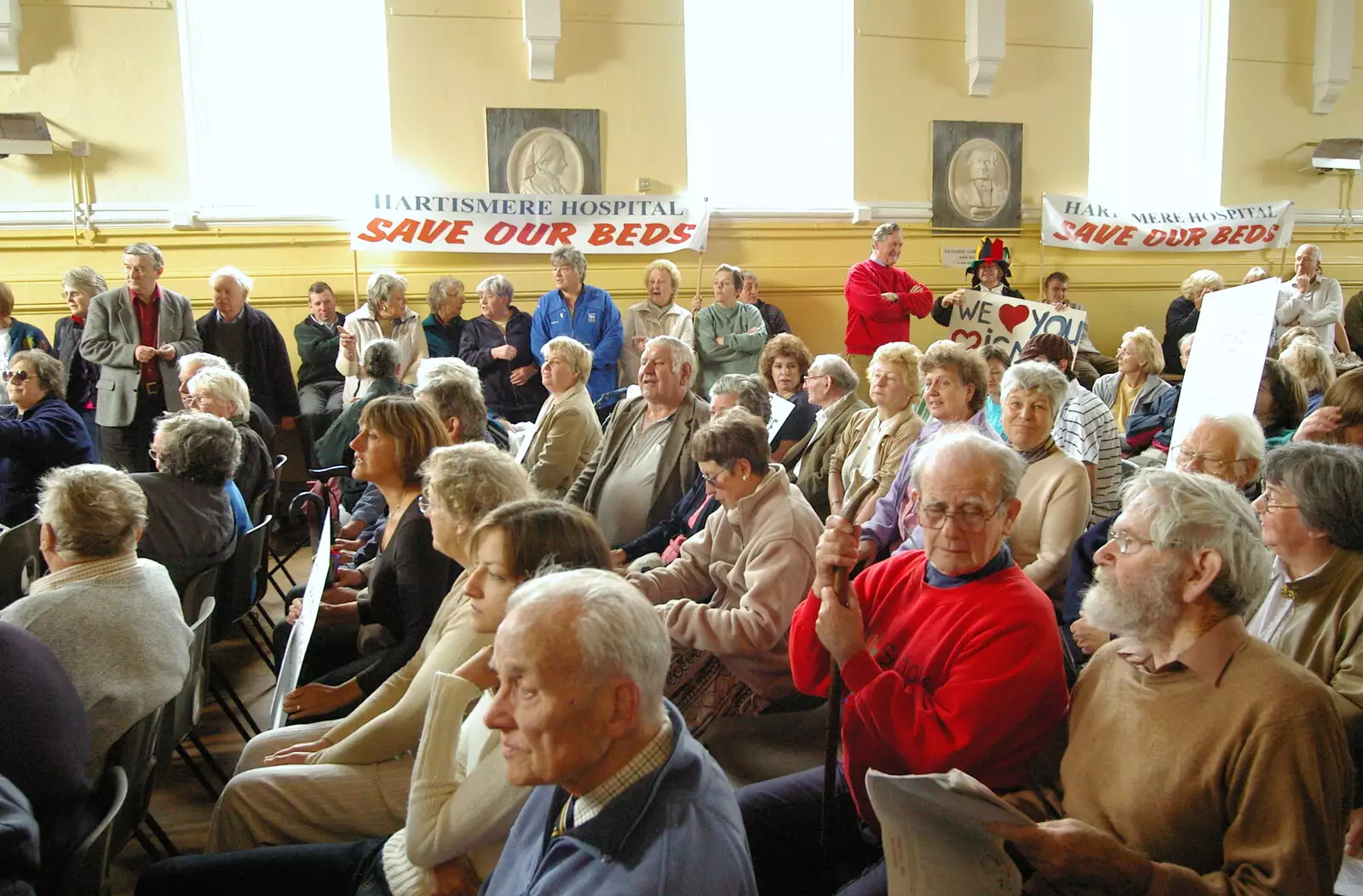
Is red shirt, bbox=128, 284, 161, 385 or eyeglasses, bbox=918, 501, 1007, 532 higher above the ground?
red shirt, bbox=128, 284, 161, 385

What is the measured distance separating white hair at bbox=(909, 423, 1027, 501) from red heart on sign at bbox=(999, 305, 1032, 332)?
505 cm

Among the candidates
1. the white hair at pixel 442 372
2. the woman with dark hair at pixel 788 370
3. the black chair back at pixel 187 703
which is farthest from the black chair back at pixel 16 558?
the woman with dark hair at pixel 788 370

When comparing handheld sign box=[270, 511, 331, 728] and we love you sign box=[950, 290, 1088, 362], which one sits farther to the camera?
we love you sign box=[950, 290, 1088, 362]

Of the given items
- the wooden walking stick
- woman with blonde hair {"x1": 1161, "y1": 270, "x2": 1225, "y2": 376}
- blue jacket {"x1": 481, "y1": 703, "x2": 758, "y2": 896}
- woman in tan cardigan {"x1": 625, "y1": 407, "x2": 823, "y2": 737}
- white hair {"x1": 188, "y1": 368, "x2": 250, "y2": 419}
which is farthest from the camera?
woman with blonde hair {"x1": 1161, "y1": 270, "x2": 1225, "y2": 376}

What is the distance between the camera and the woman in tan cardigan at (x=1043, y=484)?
2.85 m

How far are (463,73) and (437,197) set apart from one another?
0.95 metres

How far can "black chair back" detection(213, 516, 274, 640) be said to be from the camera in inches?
131

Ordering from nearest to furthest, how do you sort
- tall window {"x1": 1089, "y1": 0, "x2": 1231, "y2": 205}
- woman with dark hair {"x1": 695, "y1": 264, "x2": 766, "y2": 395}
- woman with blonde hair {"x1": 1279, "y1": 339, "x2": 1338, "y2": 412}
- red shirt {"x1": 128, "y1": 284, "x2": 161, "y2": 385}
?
woman with blonde hair {"x1": 1279, "y1": 339, "x2": 1338, "y2": 412}, red shirt {"x1": 128, "y1": 284, "x2": 161, "y2": 385}, woman with dark hair {"x1": 695, "y1": 264, "x2": 766, "y2": 395}, tall window {"x1": 1089, "y1": 0, "x2": 1231, "y2": 205}

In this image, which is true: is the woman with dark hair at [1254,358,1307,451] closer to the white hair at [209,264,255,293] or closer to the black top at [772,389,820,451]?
the black top at [772,389,820,451]

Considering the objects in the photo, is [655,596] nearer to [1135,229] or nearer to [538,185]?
[538,185]

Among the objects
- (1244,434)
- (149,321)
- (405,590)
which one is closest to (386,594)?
(405,590)

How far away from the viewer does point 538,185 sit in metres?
7.67

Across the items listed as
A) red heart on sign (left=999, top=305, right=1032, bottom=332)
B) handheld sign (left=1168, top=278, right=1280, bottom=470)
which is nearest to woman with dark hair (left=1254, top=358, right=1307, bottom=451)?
handheld sign (left=1168, top=278, right=1280, bottom=470)

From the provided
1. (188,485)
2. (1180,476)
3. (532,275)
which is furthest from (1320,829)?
(532,275)
